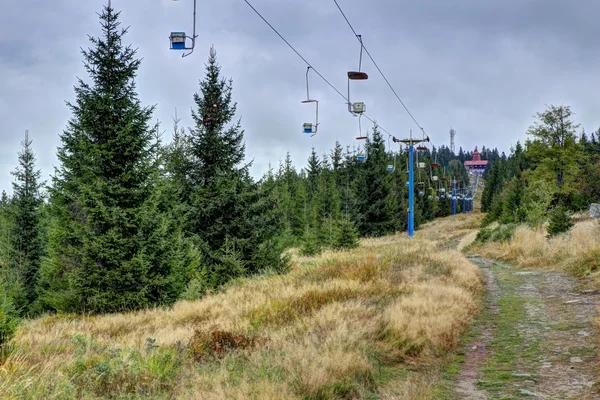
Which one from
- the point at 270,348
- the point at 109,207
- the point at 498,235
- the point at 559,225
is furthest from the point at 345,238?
the point at 270,348

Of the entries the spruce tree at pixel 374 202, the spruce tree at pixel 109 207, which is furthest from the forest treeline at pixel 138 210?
the spruce tree at pixel 374 202

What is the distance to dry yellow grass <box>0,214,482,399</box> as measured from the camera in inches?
177

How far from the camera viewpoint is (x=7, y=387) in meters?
4.18

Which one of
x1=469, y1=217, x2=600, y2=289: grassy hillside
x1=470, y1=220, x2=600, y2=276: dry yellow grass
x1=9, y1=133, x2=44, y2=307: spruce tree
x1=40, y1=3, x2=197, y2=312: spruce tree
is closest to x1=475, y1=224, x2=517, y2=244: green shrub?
x1=469, y1=217, x2=600, y2=289: grassy hillside

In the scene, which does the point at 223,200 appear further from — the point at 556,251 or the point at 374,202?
the point at 374,202

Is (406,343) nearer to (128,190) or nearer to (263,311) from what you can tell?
(263,311)

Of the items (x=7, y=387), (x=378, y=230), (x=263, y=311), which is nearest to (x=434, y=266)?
(x=263, y=311)

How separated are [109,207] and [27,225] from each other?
60.3 ft

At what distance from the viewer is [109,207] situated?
51.2 feet

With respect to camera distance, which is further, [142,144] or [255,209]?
[255,209]

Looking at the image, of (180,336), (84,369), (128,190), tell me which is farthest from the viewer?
(128,190)

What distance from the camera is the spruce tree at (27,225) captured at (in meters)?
28.5

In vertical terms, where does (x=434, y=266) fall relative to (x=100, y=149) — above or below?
below

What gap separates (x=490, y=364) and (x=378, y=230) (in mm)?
41991
